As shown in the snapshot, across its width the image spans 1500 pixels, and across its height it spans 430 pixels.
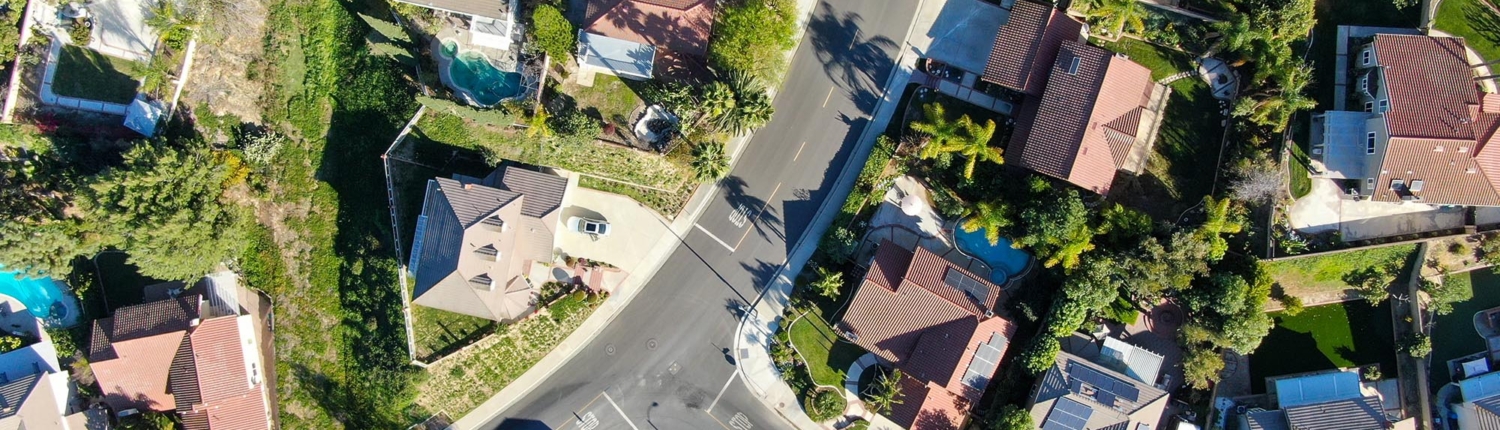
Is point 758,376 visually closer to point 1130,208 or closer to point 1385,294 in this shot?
point 1130,208

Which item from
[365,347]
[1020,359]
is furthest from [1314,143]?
[365,347]

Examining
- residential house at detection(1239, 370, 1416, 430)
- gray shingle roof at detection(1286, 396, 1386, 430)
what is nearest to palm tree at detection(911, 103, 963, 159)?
residential house at detection(1239, 370, 1416, 430)

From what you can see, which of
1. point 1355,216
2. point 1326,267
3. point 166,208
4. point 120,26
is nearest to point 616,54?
point 166,208

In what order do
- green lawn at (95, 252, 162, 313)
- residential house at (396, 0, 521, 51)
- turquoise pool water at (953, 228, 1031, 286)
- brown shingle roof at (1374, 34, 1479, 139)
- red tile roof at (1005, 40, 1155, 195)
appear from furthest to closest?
green lawn at (95, 252, 162, 313), turquoise pool water at (953, 228, 1031, 286), residential house at (396, 0, 521, 51), red tile roof at (1005, 40, 1155, 195), brown shingle roof at (1374, 34, 1479, 139)

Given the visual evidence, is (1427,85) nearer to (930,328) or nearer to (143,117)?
(930,328)

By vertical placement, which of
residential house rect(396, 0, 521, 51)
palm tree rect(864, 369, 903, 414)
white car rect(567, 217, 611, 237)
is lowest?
palm tree rect(864, 369, 903, 414)

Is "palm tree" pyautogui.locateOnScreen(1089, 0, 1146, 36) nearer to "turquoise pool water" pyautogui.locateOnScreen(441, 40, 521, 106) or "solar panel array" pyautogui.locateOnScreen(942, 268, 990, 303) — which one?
"solar panel array" pyautogui.locateOnScreen(942, 268, 990, 303)
